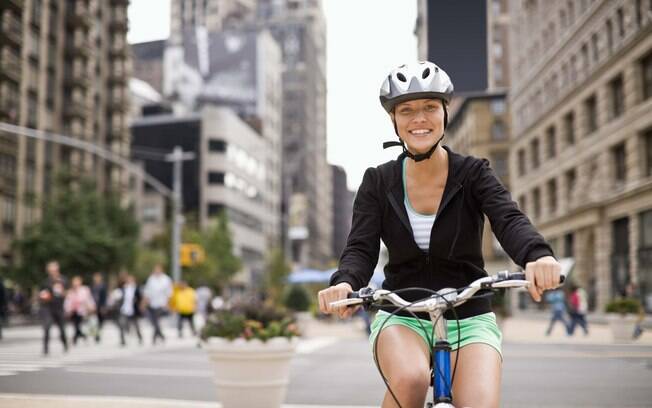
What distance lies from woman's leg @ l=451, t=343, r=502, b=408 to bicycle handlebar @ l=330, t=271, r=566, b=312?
239 mm

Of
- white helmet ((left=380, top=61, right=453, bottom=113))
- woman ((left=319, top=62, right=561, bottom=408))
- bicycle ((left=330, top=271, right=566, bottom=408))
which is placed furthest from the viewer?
white helmet ((left=380, top=61, right=453, bottom=113))

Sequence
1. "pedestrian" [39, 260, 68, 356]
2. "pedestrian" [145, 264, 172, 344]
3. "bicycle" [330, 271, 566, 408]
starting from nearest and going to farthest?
"bicycle" [330, 271, 566, 408] → "pedestrian" [39, 260, 68, 356] → "pedestrian" [145, 264, 172, 344]

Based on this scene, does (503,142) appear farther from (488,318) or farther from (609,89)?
(488,318)

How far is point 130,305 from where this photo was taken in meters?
20.0

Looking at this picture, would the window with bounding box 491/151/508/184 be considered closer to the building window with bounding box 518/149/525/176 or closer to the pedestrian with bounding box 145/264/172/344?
the building window with bounding box 518/149/525/176

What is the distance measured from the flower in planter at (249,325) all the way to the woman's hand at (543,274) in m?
5.68

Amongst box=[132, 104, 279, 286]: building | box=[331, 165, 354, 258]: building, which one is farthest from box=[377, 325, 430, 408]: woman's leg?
box=[331, 165, 354, 258]: building

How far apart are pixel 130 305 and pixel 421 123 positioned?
17.6m

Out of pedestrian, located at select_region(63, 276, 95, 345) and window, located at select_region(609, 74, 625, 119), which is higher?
window, located at select_region(609, 74, 625, 119)

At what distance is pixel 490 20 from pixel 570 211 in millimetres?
33038

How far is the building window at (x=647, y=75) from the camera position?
1973 centimetres

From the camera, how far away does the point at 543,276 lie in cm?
279

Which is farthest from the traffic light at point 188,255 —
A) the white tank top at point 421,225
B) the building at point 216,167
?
the building at point 216,167

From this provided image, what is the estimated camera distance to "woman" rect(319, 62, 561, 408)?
10.2 ft
